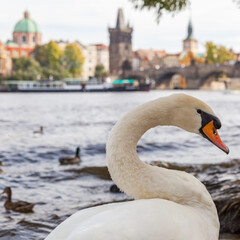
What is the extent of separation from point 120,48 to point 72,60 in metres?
20.1

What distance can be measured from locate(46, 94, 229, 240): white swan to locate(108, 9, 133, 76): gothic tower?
319 ft

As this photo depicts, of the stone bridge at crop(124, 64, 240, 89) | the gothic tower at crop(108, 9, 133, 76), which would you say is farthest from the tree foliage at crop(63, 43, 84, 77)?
the gothic tower at crop(108, 9, 133, 76)

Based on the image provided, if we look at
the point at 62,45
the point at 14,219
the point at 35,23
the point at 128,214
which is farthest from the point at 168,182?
the point at 35,23

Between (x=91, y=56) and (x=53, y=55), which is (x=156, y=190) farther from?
(x=91, y=56)

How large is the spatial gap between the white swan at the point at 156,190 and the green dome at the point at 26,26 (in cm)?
12886

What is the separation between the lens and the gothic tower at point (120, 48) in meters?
101

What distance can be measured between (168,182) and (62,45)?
349ft

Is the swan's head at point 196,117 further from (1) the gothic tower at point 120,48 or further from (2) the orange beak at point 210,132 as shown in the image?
(1) the gothic tower at point 120,48

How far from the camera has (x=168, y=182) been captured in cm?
210

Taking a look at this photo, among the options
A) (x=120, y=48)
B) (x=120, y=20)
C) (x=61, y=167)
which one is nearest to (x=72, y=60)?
(x=120, y=48)

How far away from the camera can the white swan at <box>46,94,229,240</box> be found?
180cm

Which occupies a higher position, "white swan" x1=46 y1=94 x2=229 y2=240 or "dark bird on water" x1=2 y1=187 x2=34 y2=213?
"white swan" x1=46 y1=94 x2=229 y2=240

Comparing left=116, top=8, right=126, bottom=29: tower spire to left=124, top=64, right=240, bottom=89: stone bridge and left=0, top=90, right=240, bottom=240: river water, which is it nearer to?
left=124, top=64, right=240, bottom=89: stone bridge

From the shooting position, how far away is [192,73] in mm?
77500
